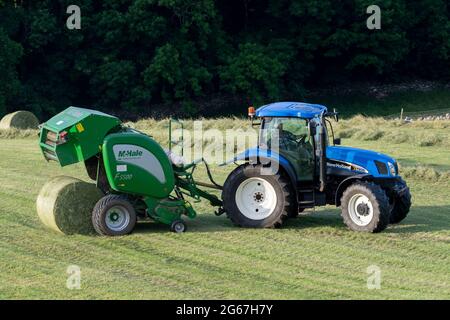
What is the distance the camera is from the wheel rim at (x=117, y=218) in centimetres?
1314

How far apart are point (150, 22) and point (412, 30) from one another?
16.7 m

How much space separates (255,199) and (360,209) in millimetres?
1626

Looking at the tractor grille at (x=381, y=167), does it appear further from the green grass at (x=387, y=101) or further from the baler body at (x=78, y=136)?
the green grass at (x=387, y=101)

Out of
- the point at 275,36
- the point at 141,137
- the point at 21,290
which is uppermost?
the point at 275,36

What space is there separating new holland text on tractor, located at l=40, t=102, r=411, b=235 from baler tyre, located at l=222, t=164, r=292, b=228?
0.6 inches

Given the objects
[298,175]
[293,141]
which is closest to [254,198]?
[298,175]

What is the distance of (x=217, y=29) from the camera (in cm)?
4916

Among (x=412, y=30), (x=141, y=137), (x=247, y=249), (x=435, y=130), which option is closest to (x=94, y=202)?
(x=141, y=137)

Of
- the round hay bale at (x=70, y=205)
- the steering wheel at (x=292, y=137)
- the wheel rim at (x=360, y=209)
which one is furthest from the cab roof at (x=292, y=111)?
the round hay bale at (x=70, y=205)

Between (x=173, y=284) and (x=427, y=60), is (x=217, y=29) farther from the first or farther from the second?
(x=173, y=284)

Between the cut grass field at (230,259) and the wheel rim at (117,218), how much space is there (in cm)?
21

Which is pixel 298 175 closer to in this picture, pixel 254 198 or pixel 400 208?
pixel 254 198

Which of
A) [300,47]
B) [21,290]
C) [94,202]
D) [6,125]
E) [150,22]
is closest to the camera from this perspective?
[21,290]

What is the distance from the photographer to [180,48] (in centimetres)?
4688
